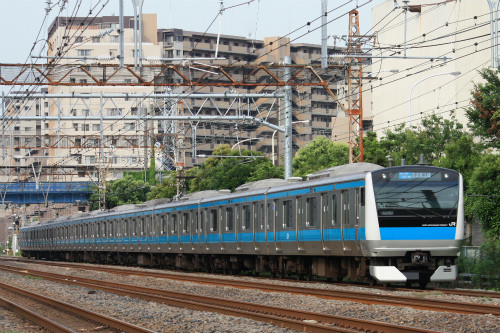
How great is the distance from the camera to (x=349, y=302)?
1784 cm

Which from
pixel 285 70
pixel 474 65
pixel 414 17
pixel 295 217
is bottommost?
pixel 295 217

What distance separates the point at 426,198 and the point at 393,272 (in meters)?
1.90

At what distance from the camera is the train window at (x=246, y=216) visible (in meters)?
30.2

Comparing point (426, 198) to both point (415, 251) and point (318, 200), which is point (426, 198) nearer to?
point (415, 251)

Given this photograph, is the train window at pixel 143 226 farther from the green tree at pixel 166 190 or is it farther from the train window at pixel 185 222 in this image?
the green tree at pixel 166 190

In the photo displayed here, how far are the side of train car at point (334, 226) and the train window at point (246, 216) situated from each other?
0.11ft

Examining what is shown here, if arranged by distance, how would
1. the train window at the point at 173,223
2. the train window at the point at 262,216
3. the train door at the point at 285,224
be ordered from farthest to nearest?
the train window at the point at 173,223 → the train window at the point at 262,216 → the train door at the point at 285,224

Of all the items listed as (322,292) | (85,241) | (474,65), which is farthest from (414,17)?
(322,292)

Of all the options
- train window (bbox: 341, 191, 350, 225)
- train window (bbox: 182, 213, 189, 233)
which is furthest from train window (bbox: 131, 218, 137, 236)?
train window (bbox: 341, 191, 350, 225)

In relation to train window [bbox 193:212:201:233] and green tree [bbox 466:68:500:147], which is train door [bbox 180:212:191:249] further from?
green tree [bbox 466:68:500:147]

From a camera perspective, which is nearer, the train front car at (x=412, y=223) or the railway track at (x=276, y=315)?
the railway track at (x=276, y=315)

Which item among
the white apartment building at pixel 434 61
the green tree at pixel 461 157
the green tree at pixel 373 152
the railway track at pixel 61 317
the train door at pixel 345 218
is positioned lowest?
the railway track at pixel 61 317

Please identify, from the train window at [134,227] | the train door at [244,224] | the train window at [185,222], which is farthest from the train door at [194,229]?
the train window at [134,227]

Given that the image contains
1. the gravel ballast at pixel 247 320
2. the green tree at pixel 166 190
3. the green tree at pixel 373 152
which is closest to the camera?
the gravel ballast at pixel 247 320
